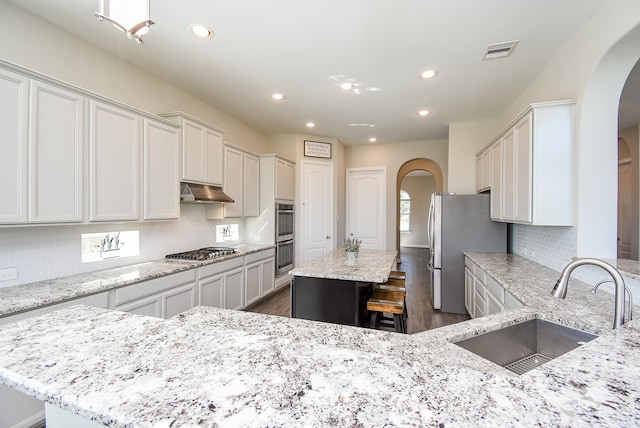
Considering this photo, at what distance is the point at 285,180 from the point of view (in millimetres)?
4836

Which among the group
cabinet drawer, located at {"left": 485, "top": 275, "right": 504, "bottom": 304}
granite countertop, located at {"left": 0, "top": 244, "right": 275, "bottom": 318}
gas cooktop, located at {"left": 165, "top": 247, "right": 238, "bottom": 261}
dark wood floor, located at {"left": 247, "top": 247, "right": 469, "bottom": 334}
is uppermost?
gas cooktop, located at {"left": 165, "top": 247, "right": 238, "bottom": 261}

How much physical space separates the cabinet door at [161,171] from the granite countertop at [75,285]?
509 mm

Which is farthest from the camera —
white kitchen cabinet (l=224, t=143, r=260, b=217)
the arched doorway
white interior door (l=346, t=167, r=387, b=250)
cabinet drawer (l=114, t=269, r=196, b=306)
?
the arched doorway

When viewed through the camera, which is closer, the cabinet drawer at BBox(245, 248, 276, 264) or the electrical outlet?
the electrical outlet

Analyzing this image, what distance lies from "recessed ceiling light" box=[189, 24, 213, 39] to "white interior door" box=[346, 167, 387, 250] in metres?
4.22

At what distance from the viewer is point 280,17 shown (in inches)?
84.9

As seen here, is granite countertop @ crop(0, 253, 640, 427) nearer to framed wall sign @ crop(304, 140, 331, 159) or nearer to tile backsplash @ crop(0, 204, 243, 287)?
tile backsplash @ crop(0, 204, 243, 287)

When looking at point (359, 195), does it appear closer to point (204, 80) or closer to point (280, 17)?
point (204, 80)

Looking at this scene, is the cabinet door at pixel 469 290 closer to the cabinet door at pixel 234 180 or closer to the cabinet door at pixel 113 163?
the cabinet door at pixel 234 180

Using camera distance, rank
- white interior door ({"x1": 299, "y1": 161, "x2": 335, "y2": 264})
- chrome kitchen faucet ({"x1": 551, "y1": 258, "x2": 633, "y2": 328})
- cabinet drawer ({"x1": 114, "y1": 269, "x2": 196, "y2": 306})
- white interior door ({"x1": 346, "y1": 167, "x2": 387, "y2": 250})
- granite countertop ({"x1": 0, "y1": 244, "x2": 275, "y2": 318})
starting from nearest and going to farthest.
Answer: chrome kitchen faucet ({"x1": 551, "y1": 258, "x2": 633, "y2": 328}) → granite countertop ({"x1": 0, "y1": 244, "x2": 275, "y2": 318}) → cabinet drawer ({"x1": 114, "y1": 269, "x2": 196, "y2": 306}) → white interior door ({"x1": 299, "y1": 161, "x2": 335, "y2": 264}) → white interior door ({"x1": 346, "y1": 167, "x2": 387, "y2": 250})

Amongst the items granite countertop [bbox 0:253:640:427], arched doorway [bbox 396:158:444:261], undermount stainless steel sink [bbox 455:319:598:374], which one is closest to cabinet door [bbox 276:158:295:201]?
arched doorway [bbox 396:158:444:261]

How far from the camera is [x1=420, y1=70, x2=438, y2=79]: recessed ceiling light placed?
9.65ft

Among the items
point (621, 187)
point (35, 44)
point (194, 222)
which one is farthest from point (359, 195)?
point (35, 44)

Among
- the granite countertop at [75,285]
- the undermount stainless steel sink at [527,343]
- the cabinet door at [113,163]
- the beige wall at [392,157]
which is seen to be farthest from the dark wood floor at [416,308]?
the cabinet door at [113,163]
